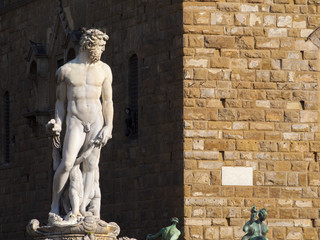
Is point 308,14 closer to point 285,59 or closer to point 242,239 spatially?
point 285,59

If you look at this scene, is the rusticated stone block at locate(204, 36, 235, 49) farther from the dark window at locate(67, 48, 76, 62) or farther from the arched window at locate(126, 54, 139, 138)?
the dark window at locate(67, 48, 76, 62)

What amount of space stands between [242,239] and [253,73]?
4310mm

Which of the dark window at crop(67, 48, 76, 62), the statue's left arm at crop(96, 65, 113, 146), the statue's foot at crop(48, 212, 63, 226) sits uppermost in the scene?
the dark window at crop(67, 48, 76, 62)

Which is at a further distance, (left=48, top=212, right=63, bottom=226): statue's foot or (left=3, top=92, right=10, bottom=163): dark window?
(left=3, top=92, right=10, bottom=163): dark window

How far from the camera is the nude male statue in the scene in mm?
25938

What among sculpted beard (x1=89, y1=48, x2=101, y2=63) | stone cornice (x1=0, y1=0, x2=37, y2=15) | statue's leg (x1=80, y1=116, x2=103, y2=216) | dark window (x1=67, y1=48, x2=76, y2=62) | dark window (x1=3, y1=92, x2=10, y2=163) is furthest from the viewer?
dark window (x1=3, y1=92, x2=10, y2=163)

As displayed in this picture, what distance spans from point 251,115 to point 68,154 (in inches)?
238

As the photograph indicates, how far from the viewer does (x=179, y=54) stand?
30688 mm

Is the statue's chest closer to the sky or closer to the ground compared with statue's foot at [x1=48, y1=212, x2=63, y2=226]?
closer to the sky

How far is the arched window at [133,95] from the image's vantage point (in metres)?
32.5

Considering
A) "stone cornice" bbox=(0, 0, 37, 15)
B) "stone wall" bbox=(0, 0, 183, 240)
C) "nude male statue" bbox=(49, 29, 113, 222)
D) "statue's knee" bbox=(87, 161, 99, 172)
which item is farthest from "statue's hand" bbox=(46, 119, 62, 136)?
"stone cornice" bbox=(0, 0, 37, 15)

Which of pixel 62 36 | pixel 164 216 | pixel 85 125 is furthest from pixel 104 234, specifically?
pixel 62 36

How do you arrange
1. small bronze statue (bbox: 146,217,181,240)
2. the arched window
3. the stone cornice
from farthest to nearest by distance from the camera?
the stone cornice → the arched window → small bronze statue (bbox: 146,217,181,240)

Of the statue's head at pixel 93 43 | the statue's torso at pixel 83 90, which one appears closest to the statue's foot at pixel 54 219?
the statue's torso at pixel 83 90
